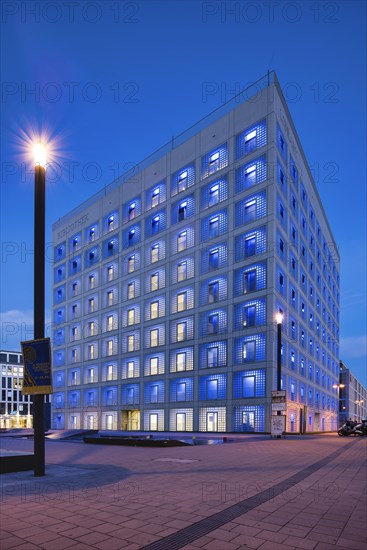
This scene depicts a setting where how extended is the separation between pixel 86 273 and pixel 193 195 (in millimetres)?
22295

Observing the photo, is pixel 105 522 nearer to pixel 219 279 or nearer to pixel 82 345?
pixel 219 279

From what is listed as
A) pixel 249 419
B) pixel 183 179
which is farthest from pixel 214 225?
pixel 249 419

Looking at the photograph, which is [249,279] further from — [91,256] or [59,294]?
[59,294]

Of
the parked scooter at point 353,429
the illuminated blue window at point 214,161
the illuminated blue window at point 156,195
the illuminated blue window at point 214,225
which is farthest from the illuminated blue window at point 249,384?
the illuminated blue window at point 156,195

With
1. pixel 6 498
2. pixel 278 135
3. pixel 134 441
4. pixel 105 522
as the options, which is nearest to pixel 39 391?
pixel 6 498

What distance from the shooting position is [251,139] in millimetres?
39219

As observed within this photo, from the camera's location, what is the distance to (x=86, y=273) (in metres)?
59.0

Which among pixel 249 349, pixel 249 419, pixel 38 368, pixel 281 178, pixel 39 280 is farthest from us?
pixel 281 178

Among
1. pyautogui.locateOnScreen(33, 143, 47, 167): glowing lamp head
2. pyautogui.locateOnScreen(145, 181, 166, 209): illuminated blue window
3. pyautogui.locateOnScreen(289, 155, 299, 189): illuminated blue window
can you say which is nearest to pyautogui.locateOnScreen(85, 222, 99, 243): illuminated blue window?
pyautogui.locateOnScreen(145, 181, 166, 209): illuminated blue window

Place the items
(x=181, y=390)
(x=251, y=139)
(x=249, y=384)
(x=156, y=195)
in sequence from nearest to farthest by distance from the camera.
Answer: (x=249, y=384) < (x=251, y=139) < (x=181, y=390) < (x=156, y=195)

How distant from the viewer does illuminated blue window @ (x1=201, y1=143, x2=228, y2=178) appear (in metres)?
41.4

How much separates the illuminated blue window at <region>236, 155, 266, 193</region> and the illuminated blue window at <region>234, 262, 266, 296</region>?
7.48 meters

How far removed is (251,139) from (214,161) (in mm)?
4746

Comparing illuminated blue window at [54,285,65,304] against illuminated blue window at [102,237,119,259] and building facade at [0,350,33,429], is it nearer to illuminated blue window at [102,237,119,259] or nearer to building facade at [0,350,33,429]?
illuminated blue window at [102,237,119,259]
